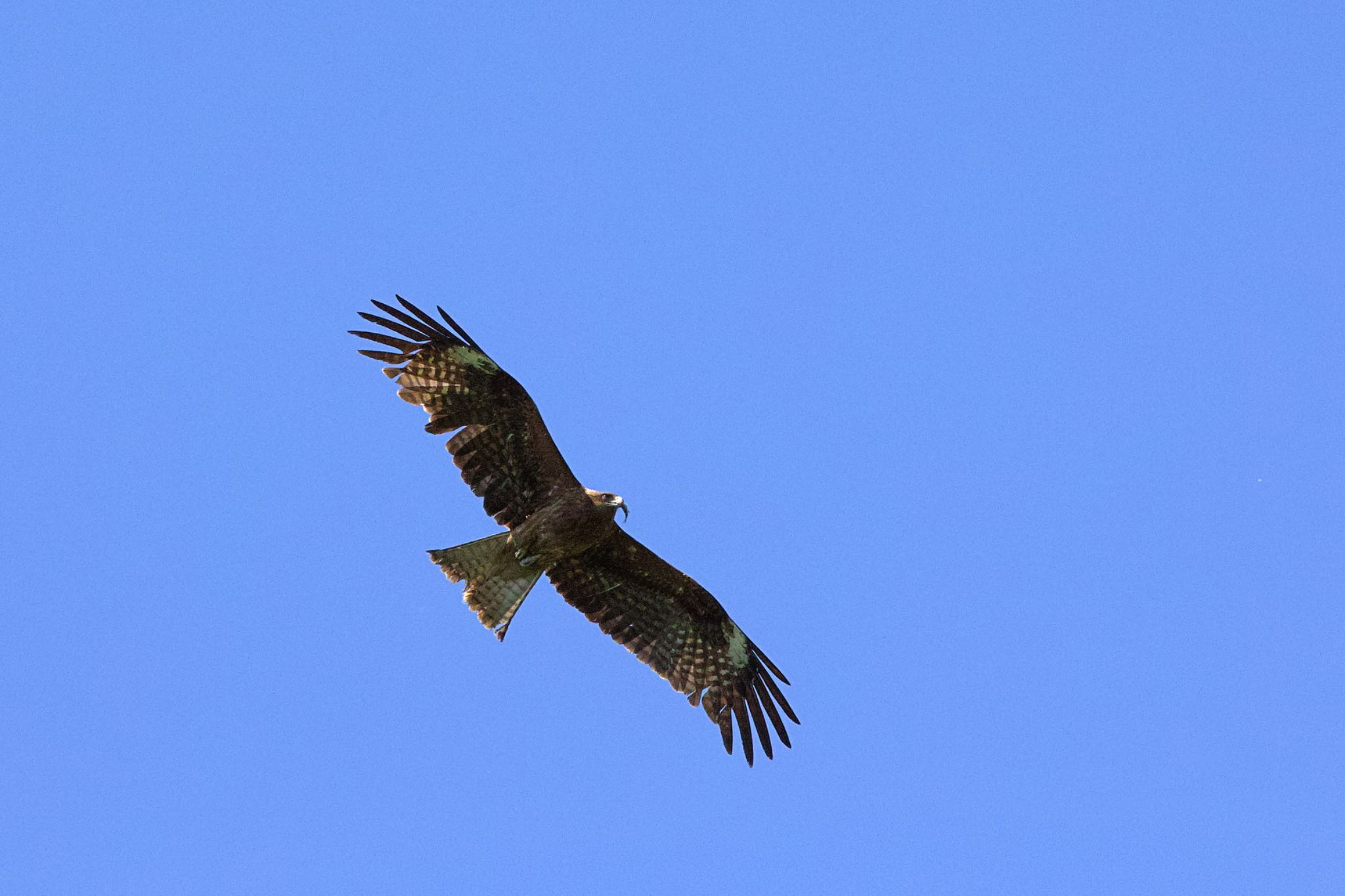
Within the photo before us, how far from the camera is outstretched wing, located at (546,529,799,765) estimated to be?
48.0 ft

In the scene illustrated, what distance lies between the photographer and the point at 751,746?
14.6m

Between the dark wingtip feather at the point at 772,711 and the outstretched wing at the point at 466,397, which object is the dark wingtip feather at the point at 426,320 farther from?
the dark wingtip feather at the point at 772,711

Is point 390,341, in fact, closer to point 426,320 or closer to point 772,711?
point 426,320

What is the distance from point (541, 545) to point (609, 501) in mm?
714

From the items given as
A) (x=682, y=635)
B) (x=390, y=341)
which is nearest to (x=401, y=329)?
(x=390, y=341)

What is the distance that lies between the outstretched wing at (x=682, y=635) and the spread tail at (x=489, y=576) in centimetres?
66

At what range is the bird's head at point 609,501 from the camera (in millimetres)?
13773

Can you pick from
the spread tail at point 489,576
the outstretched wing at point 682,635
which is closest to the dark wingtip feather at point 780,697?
the outstretched wing at point 682,635

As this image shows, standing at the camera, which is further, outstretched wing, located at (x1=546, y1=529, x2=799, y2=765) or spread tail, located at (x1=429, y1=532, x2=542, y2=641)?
outstretched wing, located at (x1=546, y1=529, x2=799, y2=765)

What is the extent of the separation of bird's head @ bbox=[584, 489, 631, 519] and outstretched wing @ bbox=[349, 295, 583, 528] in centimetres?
36

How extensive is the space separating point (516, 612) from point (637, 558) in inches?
48.7

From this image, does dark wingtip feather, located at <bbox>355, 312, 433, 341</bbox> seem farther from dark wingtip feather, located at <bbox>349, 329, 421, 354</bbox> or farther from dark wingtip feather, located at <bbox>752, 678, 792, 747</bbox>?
dark wingtip feather, located at <bbox>752, 678, 792, 747</bbox>

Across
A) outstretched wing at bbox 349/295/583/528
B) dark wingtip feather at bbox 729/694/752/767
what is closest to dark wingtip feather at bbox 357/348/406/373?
outstretched wing at bbox 349/295/583/528

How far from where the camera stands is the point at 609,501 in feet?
45.2
